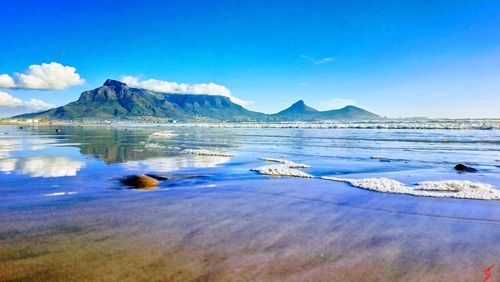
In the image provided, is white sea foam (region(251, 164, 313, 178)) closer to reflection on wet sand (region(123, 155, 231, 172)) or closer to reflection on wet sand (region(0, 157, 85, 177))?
reflection on wet sand (region(123, 155, 231, 172))

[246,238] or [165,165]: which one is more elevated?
[246,238]

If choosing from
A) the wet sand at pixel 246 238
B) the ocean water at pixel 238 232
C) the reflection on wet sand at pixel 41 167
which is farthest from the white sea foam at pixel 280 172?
the reflection on wet sand at pixel 41 167

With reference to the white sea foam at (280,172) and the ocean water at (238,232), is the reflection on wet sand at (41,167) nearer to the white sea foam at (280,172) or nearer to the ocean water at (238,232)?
the ocean water at (238,232)

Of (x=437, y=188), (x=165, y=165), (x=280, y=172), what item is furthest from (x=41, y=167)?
(x=437, y=188)

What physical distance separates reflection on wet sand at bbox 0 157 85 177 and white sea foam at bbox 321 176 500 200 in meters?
12.4

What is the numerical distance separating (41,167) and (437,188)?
17548 mm

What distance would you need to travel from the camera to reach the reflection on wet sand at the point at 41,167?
1538cm

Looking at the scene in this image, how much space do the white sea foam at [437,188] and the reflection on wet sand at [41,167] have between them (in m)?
12.4

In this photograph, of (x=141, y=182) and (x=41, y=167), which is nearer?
(x=141, y=182)

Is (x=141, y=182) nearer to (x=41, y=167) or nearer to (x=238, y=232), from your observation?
(x=238, y=232)

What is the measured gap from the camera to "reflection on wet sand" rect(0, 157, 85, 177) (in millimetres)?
15380

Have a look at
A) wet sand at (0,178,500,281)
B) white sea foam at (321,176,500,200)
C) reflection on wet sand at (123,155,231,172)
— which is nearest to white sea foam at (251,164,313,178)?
white sea foam at (321,176,500,200)

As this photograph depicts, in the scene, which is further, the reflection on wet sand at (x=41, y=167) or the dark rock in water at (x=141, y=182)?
the reflection on wet sand at (x=41, y=167)

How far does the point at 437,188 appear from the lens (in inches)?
484
